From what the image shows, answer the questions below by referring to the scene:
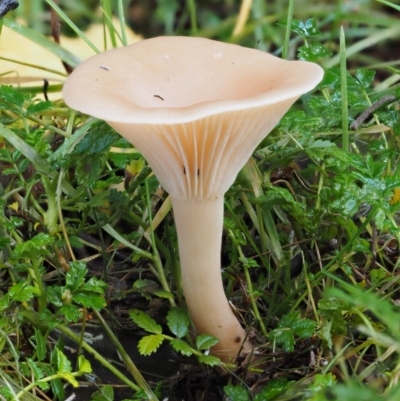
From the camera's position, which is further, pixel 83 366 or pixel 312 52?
pixel 312 52

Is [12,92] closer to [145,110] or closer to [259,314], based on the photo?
[145,110]

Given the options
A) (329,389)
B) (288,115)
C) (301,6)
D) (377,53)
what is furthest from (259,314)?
(377,53)

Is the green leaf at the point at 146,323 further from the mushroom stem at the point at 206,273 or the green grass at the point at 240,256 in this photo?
the mushroom stem at the point at 206,273

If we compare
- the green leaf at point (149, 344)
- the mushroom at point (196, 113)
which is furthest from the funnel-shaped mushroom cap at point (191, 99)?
the green leaf at point (149, 344)

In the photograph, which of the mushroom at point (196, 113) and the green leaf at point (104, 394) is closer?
the mushroom at point (196, 113)

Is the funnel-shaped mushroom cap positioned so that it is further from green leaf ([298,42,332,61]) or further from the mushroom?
green leaf ([298,42,332,61])

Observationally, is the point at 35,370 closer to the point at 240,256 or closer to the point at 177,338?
the point at 177,338

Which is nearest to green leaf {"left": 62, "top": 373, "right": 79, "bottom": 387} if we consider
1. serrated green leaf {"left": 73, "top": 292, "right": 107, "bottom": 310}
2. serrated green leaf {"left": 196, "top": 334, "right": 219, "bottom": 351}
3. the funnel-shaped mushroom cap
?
serrated green leaf {"left": 73, "top": 292, "right": 107, "bottom": 310}

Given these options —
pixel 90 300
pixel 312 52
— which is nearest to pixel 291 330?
pixel 90 300
